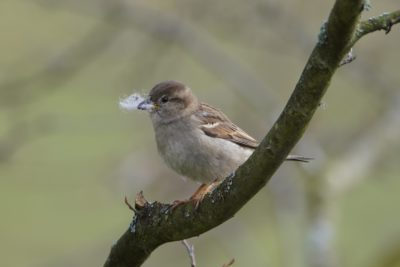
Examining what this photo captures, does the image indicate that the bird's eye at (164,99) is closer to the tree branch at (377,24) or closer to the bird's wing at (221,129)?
the bird's wing at (221,129)

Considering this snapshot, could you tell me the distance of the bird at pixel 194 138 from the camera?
547cm

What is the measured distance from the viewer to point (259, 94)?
301 inches

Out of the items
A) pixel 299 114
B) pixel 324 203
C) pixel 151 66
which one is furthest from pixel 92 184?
pixel 299 114

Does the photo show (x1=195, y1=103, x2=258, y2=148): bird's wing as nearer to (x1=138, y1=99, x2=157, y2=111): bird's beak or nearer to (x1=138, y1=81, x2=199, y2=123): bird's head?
(x1=138, y1=81, x2=199, y2=123): bird's head

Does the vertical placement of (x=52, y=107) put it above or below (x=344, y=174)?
below

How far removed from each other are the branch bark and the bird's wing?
1.79 m

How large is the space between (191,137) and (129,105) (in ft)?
1.66

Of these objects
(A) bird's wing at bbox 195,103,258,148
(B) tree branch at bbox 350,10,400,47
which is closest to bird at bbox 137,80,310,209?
(A) bird's wing at bbox 195,103,258,148

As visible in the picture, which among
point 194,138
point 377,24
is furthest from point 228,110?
point 377,24

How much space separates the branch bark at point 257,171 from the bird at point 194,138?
1.26 metres

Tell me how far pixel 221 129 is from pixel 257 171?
2.70 metres

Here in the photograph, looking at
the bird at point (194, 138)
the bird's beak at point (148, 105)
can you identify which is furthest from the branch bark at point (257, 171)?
the bird's beak at point (148, 105)

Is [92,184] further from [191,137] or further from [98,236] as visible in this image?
[191,137]

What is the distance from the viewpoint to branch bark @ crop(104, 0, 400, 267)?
2.76 meters
